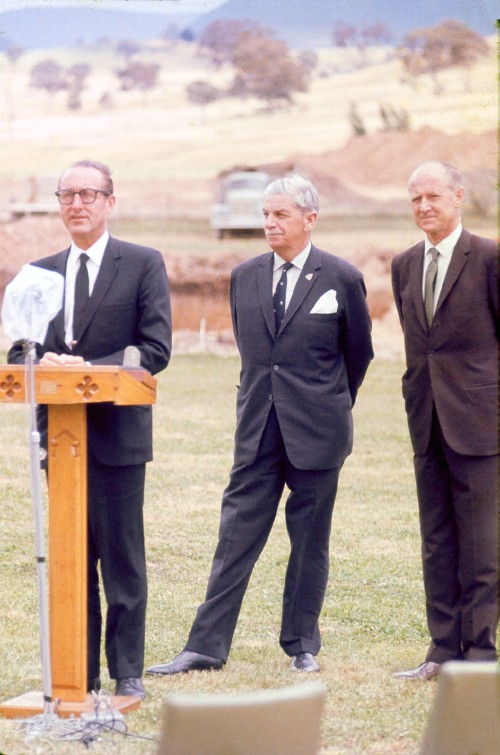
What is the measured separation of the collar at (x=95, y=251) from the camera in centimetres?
489

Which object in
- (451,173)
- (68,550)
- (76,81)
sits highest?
Answer: (76,81)

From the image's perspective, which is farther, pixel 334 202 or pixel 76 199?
pixel 334 202

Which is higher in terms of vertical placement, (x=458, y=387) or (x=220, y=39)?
(x=220, y=39)

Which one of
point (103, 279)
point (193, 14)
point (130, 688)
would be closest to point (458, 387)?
point (103, 279)

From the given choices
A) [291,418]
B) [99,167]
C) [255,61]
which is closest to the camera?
[99,167]

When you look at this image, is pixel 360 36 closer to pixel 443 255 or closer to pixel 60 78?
pixel 60 78

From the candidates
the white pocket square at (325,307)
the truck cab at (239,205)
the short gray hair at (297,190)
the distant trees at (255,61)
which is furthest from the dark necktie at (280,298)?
the truck cab at (239,205)

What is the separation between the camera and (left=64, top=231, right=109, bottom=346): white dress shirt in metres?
4.88

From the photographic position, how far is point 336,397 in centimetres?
549

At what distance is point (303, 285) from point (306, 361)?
12.4 inches

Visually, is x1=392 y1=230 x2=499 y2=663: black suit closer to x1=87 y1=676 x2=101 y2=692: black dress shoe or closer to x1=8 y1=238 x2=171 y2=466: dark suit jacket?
x1=8 y1=238 x2=171 y2=466: dark suit jacket

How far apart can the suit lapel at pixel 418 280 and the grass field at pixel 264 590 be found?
1.46 metres

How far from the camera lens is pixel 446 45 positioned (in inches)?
837

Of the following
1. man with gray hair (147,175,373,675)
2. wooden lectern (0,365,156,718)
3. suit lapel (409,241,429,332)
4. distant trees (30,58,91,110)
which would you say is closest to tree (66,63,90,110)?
distant trees (30,58,91,110)
